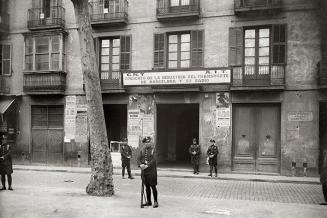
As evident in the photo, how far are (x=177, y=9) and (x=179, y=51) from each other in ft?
6.75

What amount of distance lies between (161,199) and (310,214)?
4.00 m

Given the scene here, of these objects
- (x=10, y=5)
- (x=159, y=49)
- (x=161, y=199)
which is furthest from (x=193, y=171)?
(x=10, y=5)

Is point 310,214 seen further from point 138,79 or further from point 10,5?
point 10,5

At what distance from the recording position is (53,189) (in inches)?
509

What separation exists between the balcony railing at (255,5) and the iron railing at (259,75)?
2600 mm

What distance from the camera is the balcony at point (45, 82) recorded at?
21.5 m

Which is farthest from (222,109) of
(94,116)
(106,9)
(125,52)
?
(94,116)

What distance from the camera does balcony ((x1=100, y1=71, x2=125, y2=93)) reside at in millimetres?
20438

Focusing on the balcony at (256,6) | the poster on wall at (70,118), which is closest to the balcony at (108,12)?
the poster on wall at (70,118)

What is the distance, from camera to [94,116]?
12.1 meters

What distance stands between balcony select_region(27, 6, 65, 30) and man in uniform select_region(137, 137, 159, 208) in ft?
43.1

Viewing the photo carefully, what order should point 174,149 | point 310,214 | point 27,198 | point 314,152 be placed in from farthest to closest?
point 174,149 → point 314,152 → point 27,198 → point 310,214

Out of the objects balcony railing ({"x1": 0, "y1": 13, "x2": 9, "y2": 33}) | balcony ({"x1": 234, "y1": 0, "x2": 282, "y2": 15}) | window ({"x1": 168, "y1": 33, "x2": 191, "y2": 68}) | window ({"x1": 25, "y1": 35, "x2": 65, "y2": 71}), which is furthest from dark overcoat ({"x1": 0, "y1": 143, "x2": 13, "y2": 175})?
balcony railing ({"x1": 0, "y1": 13, "x2": 9, "y2": 33})

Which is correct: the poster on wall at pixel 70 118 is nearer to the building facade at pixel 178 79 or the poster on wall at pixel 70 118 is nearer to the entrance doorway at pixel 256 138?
the building facade at pixel 178 79
